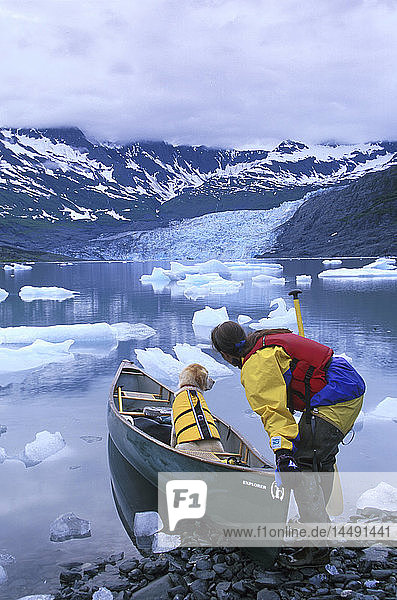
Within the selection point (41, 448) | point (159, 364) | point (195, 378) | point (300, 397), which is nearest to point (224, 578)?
point (300, 397)

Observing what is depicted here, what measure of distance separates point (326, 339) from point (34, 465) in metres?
8.38

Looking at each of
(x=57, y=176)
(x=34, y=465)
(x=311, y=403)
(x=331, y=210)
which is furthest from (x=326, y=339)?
(x=57, y=176)

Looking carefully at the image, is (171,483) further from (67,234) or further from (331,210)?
(67,234)

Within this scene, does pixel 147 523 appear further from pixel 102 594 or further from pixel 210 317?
pixel 210 317

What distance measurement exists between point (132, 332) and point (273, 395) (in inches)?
430

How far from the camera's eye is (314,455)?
337 cm

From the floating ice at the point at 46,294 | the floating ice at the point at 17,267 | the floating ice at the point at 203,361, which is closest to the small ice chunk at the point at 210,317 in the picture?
the floating ice at the point at 203,361

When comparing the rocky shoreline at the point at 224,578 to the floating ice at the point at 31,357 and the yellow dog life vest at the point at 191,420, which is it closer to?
the yellow dog life vest at the point at 191,420

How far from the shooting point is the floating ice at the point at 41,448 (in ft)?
18.6

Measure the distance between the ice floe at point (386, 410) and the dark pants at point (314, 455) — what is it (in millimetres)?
3602

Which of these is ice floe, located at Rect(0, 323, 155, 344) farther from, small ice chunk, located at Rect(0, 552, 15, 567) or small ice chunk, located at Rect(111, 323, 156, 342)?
small ice chunk, located at Rect(0, 552, 15, 567)

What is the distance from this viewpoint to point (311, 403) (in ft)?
11.0

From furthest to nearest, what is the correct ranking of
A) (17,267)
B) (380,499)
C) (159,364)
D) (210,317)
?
(17,267)
(210,317)
(159,364)
(380,499)

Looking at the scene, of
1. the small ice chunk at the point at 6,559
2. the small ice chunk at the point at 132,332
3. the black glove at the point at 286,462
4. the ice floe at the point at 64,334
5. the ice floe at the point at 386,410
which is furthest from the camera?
the small ice chunk at the point at 132,332
